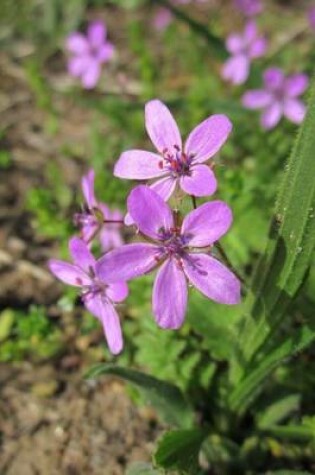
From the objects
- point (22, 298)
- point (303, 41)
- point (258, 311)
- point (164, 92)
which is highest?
point (303, 41)

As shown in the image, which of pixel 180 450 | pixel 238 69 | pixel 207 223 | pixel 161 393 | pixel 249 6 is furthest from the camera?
pixel 249 6

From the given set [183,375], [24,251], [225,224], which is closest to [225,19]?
[24,251]

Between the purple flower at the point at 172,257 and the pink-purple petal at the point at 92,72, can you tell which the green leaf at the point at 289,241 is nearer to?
the purple flower at the point at 172,257

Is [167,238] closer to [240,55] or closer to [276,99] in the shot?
[276,99]

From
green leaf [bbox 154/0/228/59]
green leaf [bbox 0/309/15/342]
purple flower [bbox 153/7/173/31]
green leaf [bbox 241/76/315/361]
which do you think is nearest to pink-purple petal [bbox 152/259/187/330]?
green leaf [bbox 241/76/315/361]

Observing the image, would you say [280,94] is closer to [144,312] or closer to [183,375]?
[144,312]

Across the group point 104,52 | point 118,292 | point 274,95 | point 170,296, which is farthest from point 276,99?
point 170,296
